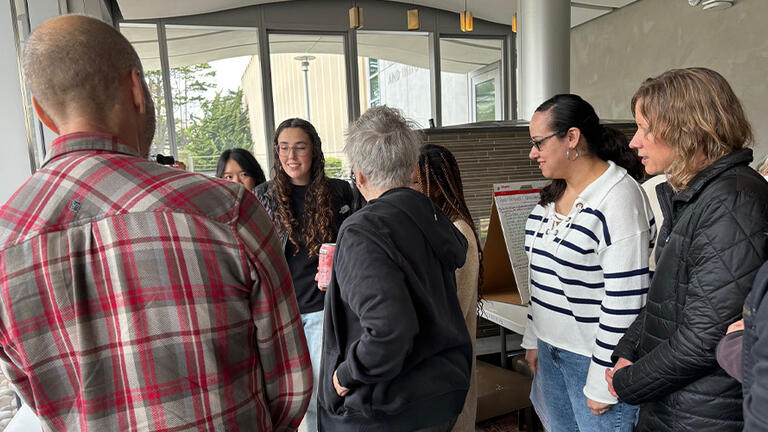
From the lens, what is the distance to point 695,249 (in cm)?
100

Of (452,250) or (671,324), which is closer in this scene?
(671,324)

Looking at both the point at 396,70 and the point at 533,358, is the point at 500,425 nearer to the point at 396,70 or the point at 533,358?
the point at 533,358

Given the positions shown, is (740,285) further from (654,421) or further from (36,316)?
(36,316)

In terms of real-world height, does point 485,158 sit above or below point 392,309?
above

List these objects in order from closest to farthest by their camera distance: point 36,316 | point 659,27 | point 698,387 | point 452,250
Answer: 1. point 36,316
2. point 698,387
3. point 452,250
4. point 659,27

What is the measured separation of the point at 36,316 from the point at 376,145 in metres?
0.83

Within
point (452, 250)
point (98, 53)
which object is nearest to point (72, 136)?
point (98, 53)

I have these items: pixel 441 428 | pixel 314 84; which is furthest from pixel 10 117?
pixel 314 84

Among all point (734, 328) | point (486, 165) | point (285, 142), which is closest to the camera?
point (734, 328)

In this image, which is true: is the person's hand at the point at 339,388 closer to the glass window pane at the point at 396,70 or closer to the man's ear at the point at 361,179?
the man's ear at the point at 361,179

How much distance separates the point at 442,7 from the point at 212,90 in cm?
322

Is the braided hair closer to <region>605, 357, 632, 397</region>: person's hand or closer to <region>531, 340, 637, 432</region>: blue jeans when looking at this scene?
<region>531, 340, 637, 432</region>: blue jeans

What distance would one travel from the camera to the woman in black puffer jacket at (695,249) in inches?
37.2

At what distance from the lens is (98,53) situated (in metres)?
0.78
